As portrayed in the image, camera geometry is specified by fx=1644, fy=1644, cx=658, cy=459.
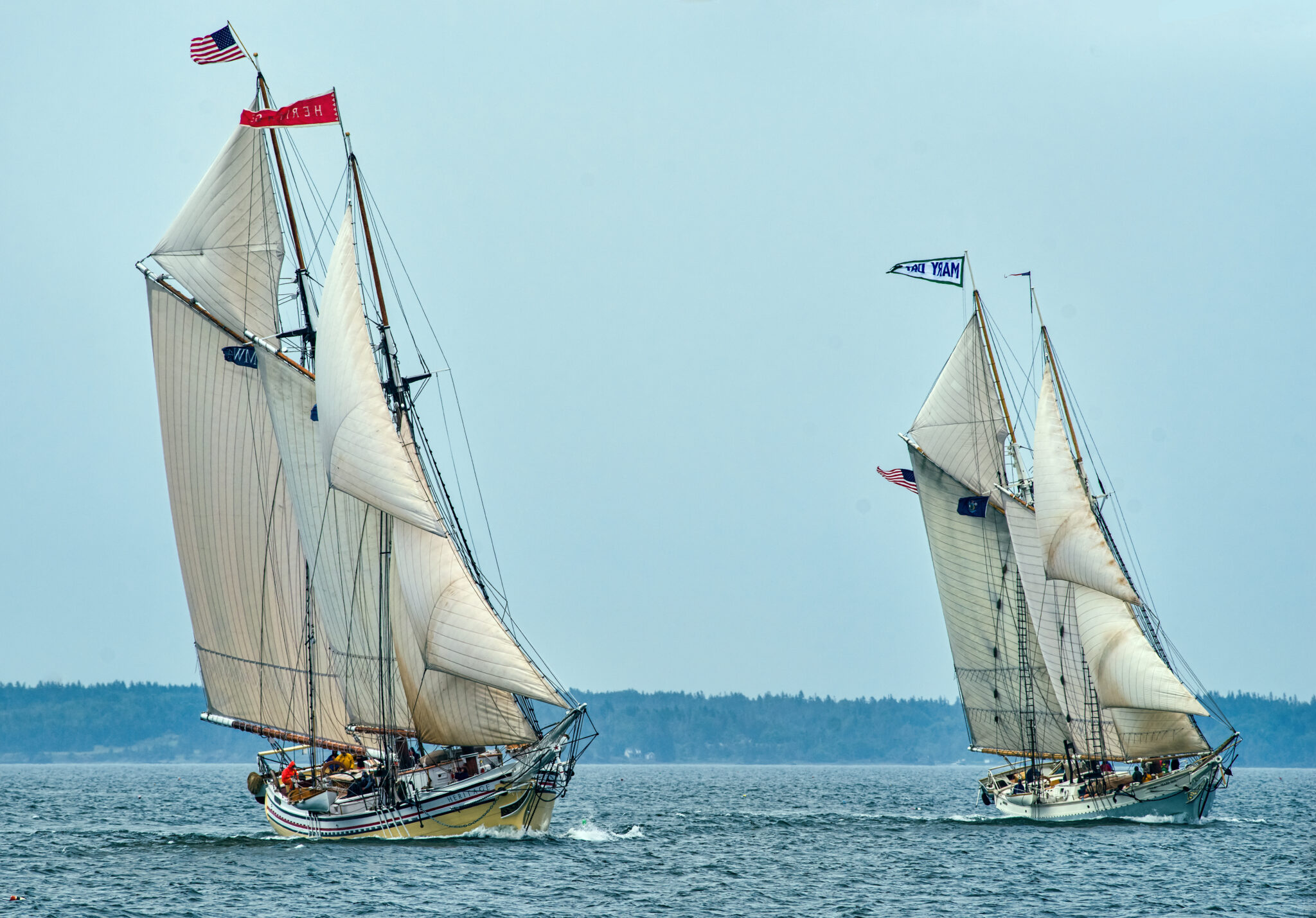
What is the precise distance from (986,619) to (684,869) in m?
25.6

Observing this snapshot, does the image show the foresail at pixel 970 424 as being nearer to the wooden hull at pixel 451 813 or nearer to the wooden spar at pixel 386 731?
the wooden hull at pixel 451 813

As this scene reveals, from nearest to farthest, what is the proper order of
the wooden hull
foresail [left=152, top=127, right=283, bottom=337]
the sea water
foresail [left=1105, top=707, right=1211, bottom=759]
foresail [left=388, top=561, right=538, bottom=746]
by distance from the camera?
the sea water
foresail [left=388, top=561, right=538, bottom=746]
the wooden hull
foresail [left=152, top=127, right=283, bottom=337]
foresail [left=1105, top=707, right=1211, bottom=759]

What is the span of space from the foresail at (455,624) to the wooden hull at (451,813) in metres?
3.69

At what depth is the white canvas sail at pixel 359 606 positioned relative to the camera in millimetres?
51500

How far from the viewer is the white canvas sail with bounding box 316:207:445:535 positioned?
48.4m

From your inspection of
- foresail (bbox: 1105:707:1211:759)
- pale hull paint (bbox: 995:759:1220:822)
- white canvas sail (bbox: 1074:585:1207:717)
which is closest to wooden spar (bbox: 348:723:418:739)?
white canvas sail (bbox: 1074:585:1207:717)

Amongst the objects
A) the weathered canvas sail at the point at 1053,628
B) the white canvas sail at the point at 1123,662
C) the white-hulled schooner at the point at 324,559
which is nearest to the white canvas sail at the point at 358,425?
the white-hulled schooner at the point at 324,559

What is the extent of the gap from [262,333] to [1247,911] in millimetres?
36255

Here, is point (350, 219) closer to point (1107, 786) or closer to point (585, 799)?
point (1107, 786)

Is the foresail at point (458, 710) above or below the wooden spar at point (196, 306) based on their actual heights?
below

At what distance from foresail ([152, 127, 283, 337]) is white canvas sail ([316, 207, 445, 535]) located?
831 cm

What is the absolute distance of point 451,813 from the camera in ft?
170

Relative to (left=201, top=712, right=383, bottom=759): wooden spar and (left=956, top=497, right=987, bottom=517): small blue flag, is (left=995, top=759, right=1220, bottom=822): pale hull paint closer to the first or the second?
(left=956, top=497, right=987, bottom=517): small blue flag

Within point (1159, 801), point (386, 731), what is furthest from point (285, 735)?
point (1159, 801)
